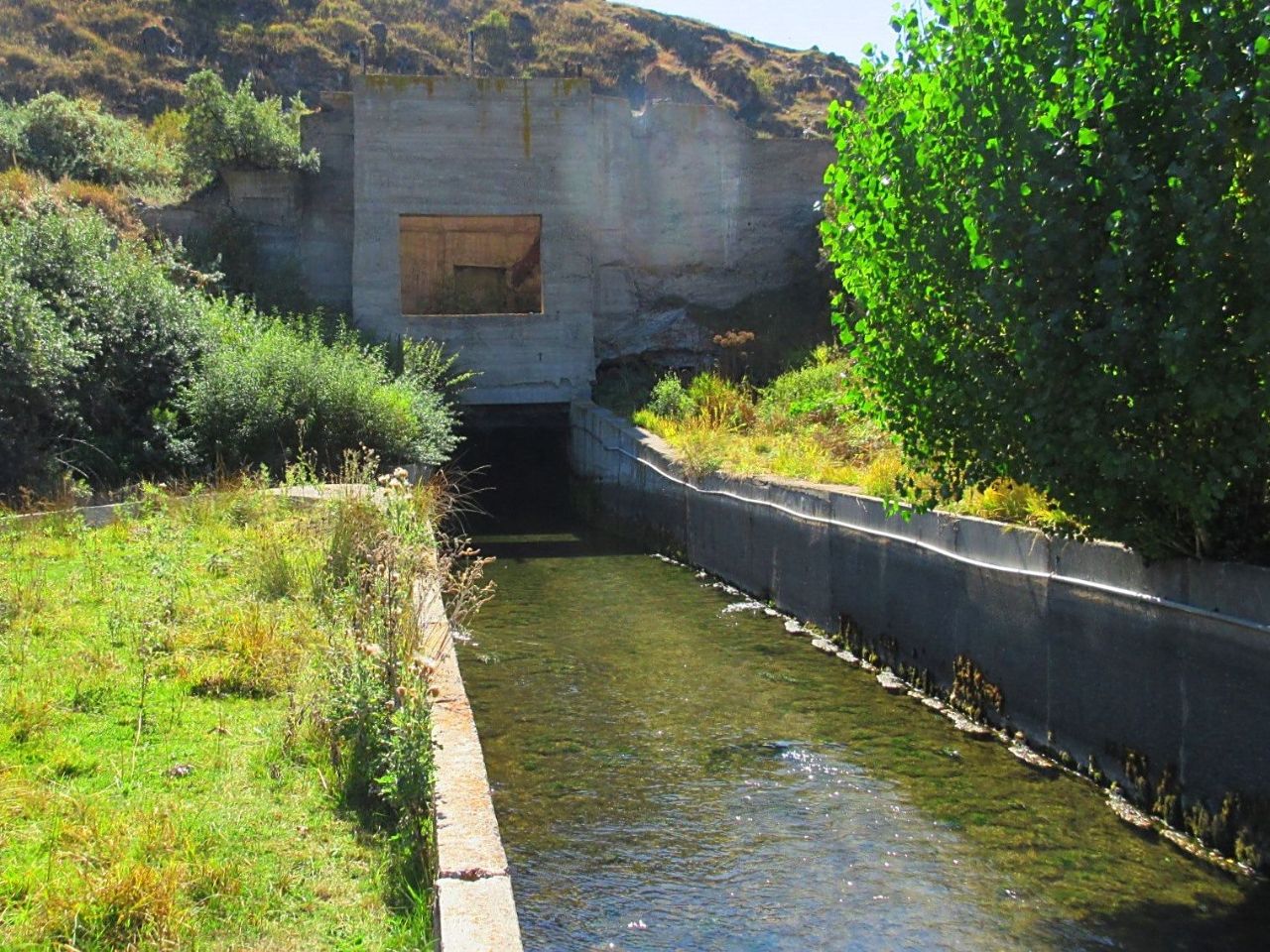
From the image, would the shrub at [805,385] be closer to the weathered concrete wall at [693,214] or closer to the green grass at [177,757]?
the weathered concrete wall at [693,214]

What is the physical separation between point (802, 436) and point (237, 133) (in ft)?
40.0

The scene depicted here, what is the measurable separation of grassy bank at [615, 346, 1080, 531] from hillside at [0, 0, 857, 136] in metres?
20.9

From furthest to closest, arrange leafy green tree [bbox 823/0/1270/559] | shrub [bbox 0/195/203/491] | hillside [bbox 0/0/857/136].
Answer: hillside [bbox 0/0/857/136]
shrub [bbox 0/195/203/491]
leafy green tree [bbox 823/0/1270/559]

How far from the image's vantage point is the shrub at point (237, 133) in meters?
20.8

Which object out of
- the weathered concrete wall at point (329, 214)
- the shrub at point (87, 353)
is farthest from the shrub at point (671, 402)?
the shrub at point (87, 353)

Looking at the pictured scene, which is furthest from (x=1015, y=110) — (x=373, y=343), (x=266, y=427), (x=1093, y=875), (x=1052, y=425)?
(x=373, y=343)

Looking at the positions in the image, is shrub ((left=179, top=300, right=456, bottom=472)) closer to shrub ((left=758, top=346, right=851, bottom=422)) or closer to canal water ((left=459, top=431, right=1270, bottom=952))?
shrub ((left=758, top=346, right=851, bottom=422))

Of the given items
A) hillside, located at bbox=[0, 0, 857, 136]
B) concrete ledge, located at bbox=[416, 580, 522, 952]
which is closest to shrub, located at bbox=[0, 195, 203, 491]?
concrete ledge, located at bbox=[416, 580, 522, 952]

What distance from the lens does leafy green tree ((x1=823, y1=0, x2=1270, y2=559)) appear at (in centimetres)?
536

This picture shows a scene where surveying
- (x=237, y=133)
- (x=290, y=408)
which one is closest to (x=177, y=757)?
→ (x=290, y=408)

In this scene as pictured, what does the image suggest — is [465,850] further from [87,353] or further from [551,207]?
[551,207]

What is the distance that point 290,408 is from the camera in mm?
14719

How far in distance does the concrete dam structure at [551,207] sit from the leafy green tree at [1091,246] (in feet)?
46.2

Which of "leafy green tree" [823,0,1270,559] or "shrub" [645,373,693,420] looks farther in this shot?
"shrub" [645,373,693,420]
